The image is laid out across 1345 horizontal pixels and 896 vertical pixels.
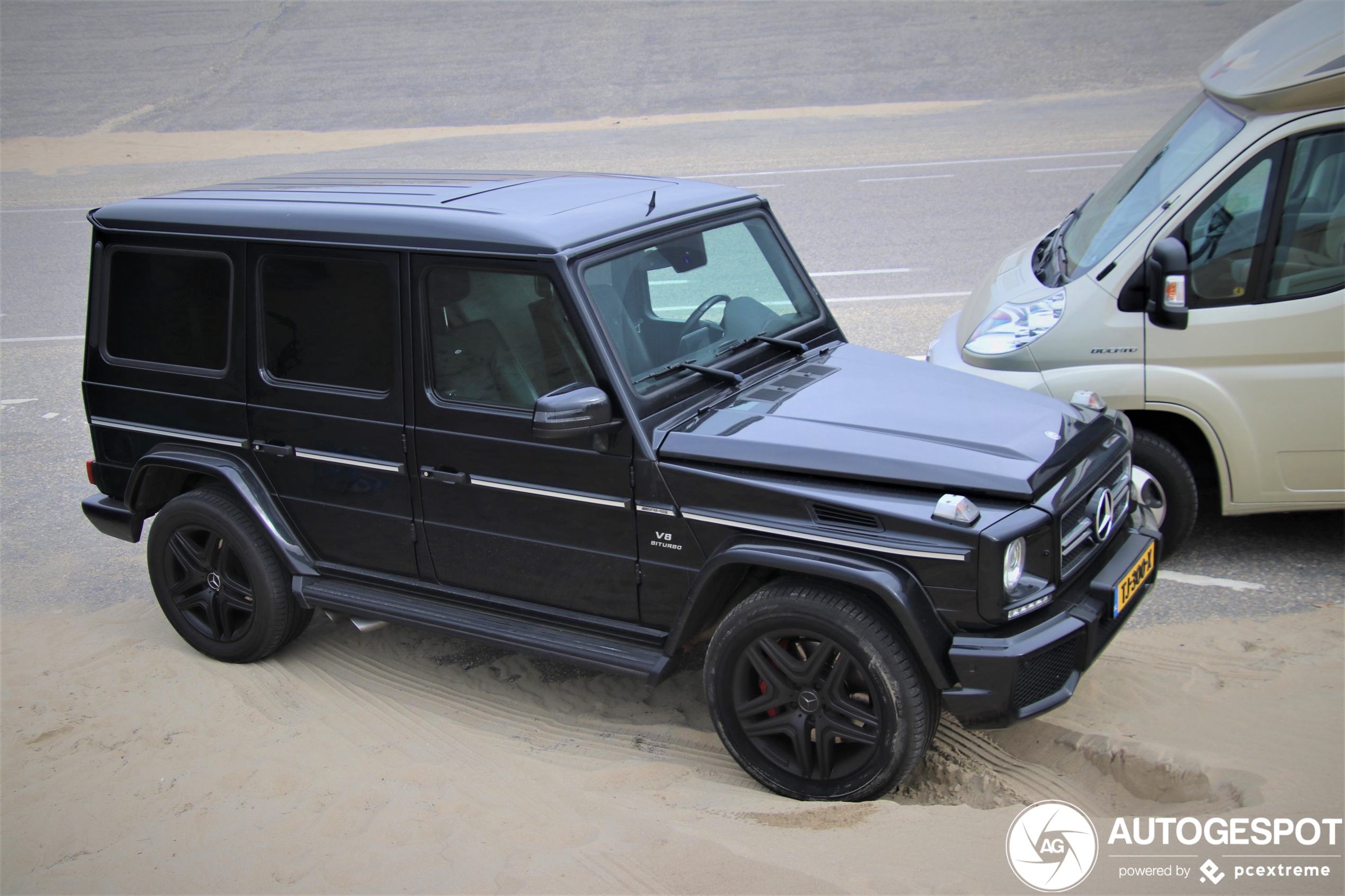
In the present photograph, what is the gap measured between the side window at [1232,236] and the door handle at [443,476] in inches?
135

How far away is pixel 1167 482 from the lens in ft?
16.1

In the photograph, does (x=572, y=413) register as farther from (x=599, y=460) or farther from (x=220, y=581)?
(x=220, y=581)

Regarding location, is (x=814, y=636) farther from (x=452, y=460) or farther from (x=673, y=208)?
(x=673, y=208)

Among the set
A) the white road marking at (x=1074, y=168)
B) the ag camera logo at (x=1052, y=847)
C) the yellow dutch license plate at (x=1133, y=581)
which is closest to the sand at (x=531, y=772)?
the ag camera logo at (x=1052, y=847)

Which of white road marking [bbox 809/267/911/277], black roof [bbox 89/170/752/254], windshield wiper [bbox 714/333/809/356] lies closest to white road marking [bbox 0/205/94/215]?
white road marking [bbox 809/267/911/277]

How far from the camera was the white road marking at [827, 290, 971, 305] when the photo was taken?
30.9 feet

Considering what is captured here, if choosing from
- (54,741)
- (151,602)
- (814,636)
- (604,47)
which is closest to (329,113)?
(604,47)

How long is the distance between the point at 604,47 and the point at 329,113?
660 cm

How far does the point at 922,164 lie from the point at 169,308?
12964 millimetres

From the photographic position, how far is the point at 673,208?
4133 millimetres

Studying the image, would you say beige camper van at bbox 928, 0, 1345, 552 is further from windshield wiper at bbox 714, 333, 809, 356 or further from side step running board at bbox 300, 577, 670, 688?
side step running board at bbox 300, 577, 670, 688

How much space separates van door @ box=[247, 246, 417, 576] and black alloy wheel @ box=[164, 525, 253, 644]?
1.43ft

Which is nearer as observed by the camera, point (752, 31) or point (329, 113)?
point (329, 113)

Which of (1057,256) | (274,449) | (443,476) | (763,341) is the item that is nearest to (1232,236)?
(1057,256)
